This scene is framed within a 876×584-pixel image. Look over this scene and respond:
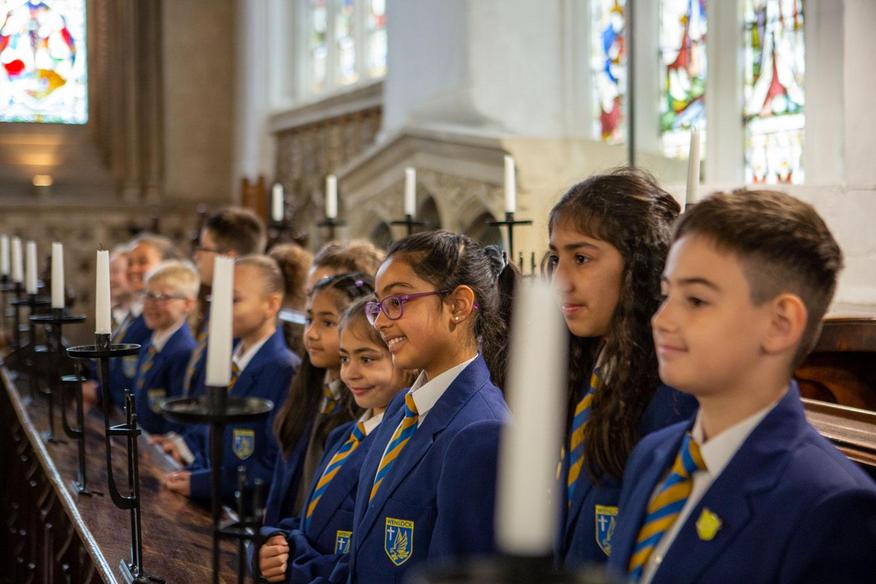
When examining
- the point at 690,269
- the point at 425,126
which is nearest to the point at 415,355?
the point at 690,269

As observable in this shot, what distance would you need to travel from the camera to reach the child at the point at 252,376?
3.24m

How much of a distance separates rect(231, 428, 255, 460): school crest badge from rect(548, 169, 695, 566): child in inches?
61.1

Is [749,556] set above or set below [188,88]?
below

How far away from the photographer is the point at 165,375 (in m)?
4.62

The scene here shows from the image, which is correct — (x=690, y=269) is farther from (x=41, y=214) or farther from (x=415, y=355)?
(x=41, y=214)

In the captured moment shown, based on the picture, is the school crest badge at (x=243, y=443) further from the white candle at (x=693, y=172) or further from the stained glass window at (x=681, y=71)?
the stained glass window at (x=681, y=71)

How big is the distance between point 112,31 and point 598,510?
33.2 feet

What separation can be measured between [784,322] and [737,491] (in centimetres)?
22

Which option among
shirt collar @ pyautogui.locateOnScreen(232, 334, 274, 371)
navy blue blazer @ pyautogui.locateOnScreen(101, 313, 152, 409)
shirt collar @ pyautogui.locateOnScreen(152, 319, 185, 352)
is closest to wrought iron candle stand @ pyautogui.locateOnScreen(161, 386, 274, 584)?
shirt collar @ pyautogui.locateOnScreen(232, 334, 274, 371)

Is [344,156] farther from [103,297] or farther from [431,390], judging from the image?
[431,390]

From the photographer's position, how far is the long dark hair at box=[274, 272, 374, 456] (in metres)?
2.89

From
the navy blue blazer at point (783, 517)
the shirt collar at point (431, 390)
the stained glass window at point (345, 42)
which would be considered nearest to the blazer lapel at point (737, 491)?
the navy blue blazer at point (783, 517)

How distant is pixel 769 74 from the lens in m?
5.51

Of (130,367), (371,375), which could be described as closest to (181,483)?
(371,375)
